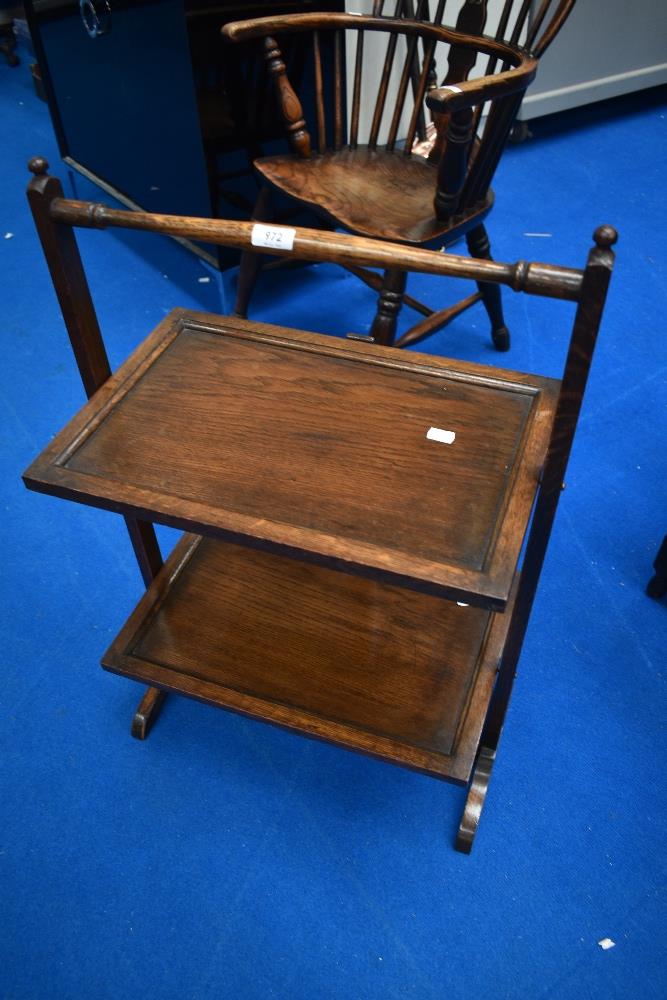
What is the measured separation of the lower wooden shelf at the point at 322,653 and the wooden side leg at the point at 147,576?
0.08 feet

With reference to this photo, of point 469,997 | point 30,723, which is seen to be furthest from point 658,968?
point 30,723

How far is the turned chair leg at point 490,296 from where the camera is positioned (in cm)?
178

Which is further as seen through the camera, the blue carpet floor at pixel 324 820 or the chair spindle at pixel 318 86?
the chair spindle at pixel 318 86

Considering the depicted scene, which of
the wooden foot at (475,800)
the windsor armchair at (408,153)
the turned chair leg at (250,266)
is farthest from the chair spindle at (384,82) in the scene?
the wooden foot at (475,800)

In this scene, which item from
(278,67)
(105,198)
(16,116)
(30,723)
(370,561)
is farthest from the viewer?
(16,116)

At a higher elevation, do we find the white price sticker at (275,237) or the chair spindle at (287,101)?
→ the white price sticker at (275,237)

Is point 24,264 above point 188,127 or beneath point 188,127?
beneath

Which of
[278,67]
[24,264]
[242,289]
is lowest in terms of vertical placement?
[24,264]

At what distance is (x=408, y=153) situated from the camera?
5.74ft

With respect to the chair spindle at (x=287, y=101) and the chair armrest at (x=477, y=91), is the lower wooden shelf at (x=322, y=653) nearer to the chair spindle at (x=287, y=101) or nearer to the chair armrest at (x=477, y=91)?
the chair armrest at (x=477, y=91)

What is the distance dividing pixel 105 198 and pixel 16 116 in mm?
820

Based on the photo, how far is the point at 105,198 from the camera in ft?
8.32

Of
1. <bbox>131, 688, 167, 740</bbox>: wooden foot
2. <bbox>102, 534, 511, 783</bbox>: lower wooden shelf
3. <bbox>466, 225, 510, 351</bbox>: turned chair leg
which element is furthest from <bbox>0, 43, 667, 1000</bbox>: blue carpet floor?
<bbox>466, 225, 510, 351</bbox>: turned chair leg

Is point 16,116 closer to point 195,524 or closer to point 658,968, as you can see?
point 195,524
